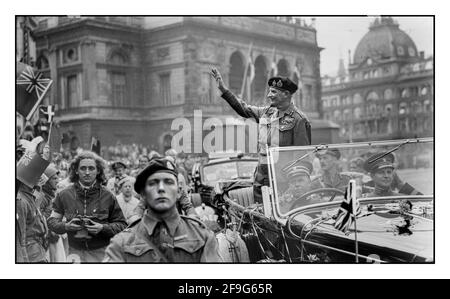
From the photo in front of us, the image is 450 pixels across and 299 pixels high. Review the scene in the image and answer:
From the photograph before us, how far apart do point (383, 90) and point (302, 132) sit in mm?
2149

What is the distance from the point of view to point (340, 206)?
13.8ft

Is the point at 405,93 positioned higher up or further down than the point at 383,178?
higher up

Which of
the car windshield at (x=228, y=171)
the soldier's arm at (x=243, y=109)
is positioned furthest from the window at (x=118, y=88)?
the car windshield at (x=228, y=171)

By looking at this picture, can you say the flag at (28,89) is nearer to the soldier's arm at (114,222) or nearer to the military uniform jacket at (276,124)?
the soldier's arm at (114,222)

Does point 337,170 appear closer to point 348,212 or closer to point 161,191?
point 348,212

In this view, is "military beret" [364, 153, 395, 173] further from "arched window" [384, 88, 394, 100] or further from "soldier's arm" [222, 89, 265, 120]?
"arched window" [384, 88, 394, 100]

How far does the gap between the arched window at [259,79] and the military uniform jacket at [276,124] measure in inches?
44.8

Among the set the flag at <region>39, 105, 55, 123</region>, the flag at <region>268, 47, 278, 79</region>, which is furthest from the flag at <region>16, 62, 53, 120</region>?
the flag at <region>268, 47, 278, 79</region>

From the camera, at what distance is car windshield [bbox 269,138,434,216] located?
472 cm

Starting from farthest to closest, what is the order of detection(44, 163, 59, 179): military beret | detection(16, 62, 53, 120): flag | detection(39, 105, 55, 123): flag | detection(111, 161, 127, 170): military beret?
detection(39, 105, 55, 123): flag < detection(111, 161, 127, 170): military beret < detection(16, 62, 53, 120): flag < detection(44, 163, 59, 179): military beret

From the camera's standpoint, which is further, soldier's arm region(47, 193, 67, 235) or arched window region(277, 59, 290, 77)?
arched window region(277, 59, 290, 77)

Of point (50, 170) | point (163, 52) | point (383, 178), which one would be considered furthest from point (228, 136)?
point (383, 178)

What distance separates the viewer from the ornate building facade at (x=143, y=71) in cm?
617

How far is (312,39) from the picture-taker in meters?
6.41
